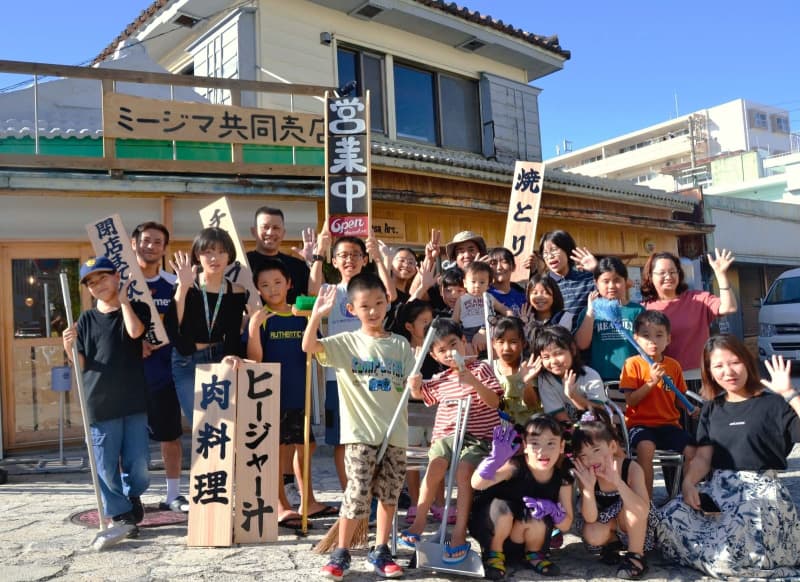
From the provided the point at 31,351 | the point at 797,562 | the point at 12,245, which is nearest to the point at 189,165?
the point at 12,245

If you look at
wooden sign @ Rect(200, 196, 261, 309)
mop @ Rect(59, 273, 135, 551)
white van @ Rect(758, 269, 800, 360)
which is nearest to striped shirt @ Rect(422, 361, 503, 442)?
wooden sign @ Rect(200, 196, 261, 309)

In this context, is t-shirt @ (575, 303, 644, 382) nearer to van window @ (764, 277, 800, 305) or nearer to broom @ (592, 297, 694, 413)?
broom @ (592, 297, 694, 413)

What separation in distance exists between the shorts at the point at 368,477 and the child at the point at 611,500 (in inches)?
40.6

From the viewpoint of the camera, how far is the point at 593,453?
11.8 feet

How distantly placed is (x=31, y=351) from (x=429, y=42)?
8.38 meters

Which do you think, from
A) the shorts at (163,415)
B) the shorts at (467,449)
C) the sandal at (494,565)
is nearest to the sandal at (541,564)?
the sandal at (494,565)

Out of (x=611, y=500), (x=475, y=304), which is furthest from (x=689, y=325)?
(x=611, y=500)

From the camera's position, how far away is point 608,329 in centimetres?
485

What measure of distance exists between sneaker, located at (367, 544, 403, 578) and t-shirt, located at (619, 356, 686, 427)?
1.99 meters

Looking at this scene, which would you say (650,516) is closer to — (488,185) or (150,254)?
(150,254)

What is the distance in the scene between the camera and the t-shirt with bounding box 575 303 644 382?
4777 mm

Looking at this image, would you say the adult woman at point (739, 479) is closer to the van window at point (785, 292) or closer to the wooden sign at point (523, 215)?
the wooden sign at point (523, 215)

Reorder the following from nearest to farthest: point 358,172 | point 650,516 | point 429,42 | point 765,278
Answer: point 650,516 < point 358,172 < point 429,42 < point 765,278

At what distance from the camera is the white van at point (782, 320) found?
12.8m
